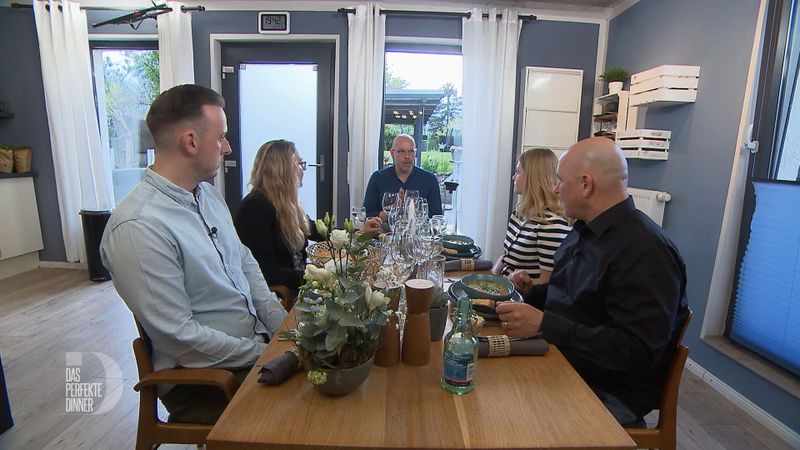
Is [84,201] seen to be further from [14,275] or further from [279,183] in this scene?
[279,183]

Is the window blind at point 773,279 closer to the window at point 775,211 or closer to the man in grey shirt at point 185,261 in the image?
the window at point 775,211

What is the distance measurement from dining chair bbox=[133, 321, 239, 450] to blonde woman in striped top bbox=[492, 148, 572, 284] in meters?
1.35

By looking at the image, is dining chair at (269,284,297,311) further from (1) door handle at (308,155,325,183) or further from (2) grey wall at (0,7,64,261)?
(2) grey wall at (0,7,64,261)

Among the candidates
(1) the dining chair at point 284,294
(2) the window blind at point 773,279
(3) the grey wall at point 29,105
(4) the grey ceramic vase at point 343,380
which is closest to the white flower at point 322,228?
(4) the grey ceramic vase at point 343,380

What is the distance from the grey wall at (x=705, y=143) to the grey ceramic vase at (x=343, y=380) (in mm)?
2253

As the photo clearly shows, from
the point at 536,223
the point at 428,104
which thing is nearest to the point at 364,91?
the point at 428,104

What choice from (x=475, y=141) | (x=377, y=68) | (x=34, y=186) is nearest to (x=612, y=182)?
(x=475, y=141)

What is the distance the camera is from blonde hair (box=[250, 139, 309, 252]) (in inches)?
82.0

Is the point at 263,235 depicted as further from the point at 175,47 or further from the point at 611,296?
the point at 175,47

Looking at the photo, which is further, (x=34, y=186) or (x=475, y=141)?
(x=34, y=186)

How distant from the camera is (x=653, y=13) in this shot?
10.1ft

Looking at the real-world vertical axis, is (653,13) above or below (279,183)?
above

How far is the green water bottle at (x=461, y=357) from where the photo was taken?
34.5 inches

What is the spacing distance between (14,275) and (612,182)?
17.1 feet
